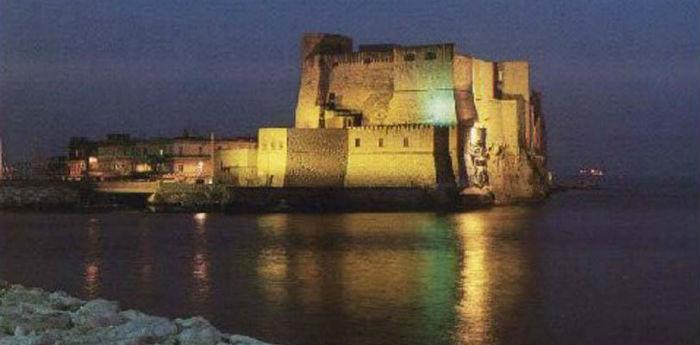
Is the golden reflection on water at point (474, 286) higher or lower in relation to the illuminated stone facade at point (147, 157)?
lower

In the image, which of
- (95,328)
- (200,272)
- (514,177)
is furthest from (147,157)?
(95,328)

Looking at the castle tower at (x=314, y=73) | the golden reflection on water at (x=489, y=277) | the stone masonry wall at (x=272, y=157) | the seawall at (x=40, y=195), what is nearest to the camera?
the golden reflection on water at (x=489, y=277)

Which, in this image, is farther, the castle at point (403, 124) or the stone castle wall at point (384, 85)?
the stone castle wall at point (384, 85)

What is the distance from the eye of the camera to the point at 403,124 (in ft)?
109

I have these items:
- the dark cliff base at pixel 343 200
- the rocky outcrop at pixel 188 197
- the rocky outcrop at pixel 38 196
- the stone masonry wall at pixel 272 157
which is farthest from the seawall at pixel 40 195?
the stone masonry wall at pixel 272 157

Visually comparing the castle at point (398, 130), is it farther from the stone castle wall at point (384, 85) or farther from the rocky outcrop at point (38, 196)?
the rocky outcrop at point (38, 196)

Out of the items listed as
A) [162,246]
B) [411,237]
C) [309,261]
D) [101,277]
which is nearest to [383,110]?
[411,237]

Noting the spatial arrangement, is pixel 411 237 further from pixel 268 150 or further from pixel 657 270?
pixel 268 150

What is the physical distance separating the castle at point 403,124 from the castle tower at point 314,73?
3 centimetres

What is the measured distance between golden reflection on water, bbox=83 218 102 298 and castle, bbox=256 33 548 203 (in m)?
8.30

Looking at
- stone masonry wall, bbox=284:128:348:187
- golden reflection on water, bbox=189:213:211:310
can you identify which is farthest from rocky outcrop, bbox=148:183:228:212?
golden reflection on water, bbox=189:213:211:310

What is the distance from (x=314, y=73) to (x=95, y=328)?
29.6 metres

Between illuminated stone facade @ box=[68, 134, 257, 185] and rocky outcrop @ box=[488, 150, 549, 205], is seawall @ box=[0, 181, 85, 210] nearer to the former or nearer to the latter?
illuminated stone facade @ box=[68, 134, 257, 185]

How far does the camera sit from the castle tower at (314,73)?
3709cm
